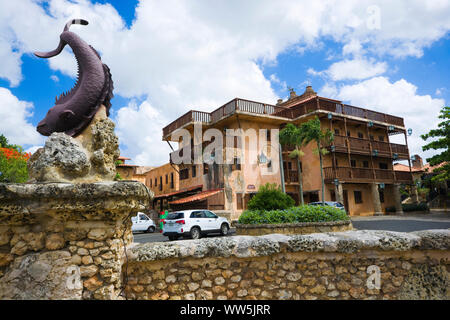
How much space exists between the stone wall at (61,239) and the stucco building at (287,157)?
1756 centimetres

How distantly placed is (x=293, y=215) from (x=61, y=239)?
31.1 feet

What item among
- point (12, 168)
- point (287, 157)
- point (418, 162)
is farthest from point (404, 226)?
point (418, 162)

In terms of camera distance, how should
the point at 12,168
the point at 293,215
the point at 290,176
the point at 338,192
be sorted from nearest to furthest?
1. the point at 293,215
2. the point at 12,168
3. the point at 338,192
4. the point at 290,176

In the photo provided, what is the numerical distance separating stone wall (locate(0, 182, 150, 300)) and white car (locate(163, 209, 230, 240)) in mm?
10240

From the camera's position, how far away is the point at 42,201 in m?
2.71

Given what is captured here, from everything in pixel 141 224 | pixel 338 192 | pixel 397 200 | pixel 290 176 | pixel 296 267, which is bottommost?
pixel 141 224

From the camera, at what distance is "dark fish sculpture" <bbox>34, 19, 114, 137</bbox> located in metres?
3.48

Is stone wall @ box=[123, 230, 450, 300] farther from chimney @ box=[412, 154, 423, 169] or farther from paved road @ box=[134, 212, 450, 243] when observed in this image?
chimney @ box=[412, 154, 423, 169]

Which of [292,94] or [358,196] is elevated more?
[292,94]

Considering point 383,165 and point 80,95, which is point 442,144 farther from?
point 80,95

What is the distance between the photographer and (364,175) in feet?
81.4

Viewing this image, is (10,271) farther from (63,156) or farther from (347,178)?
(347,178)

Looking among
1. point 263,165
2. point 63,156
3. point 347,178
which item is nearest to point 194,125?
point 263,165

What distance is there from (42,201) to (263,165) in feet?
67.8
